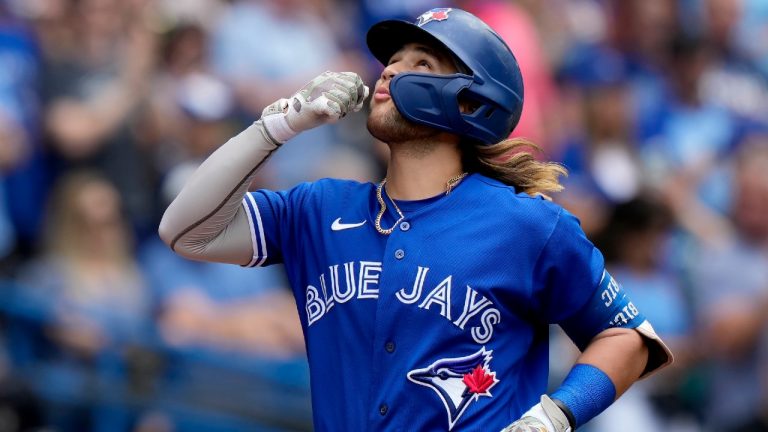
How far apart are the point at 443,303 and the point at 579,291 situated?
43 cm

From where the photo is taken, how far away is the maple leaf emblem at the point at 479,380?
3723 millimetres

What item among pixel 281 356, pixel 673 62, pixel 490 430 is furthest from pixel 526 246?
pixel 673 62

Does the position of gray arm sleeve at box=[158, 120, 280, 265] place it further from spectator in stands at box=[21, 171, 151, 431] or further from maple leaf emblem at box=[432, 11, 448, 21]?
spectator in stands at box=[21, 171, 151, 431]

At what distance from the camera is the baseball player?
12.2 ft

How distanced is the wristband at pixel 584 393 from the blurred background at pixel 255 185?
3490 millimetres

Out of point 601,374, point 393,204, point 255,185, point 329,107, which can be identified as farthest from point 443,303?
point 255,185

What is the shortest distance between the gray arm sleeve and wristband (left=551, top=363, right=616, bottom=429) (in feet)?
3.65

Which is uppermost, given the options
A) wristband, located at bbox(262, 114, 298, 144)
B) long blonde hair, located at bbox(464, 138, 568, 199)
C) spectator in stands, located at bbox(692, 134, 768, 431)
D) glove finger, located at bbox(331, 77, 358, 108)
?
glove finger, located at bbox(331, 77, 358, 108)

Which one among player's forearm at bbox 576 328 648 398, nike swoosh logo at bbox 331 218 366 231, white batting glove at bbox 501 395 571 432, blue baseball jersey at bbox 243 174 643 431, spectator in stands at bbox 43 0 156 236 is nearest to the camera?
white batting glove at bbox 501 395 571 432

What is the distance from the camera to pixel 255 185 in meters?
7.62

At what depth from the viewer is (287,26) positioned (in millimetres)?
8836

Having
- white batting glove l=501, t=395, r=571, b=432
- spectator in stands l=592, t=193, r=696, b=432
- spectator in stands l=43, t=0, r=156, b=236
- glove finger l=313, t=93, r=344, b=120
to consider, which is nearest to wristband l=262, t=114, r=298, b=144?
glove finger l=313, t=93, r=344, b=120

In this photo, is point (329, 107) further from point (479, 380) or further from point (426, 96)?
point (479, 380)

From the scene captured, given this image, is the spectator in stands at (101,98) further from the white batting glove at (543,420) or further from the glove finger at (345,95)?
the white batting glove at (543,420)
